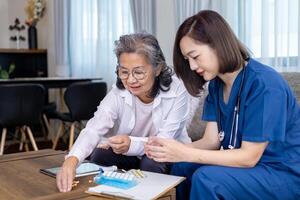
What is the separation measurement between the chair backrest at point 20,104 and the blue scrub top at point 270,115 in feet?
8.14

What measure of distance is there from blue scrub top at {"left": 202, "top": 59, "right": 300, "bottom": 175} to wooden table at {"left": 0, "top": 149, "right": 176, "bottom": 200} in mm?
315

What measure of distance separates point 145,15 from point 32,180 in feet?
8.69

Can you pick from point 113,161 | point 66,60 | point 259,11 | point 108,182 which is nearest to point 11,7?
point 66,60

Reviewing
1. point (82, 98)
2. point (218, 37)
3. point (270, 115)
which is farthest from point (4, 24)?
point (270, 115)

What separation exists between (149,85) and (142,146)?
248 mm

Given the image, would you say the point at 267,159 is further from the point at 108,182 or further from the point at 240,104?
the point at 108,182

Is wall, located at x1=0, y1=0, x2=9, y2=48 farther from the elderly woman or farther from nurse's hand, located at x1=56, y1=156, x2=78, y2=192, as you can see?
nurse's hand, located at x1=56, y1=156, x2=78, y2=192

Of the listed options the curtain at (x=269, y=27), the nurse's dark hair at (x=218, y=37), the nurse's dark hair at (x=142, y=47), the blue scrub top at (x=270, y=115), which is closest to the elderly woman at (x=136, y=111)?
the nurse's dark hair at (x=142, y=47)

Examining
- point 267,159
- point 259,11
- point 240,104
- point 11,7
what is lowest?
point 267,159

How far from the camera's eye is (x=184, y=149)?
1.30 meters

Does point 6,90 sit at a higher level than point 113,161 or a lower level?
higher

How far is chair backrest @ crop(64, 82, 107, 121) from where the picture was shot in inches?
147

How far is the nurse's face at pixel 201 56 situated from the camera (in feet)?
4.33

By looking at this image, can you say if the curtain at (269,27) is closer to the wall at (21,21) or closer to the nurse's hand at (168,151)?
the nurse's hand at (168,151)
